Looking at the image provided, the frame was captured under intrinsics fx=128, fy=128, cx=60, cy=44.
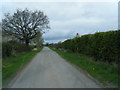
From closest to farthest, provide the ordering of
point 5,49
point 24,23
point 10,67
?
point 10,67 < point 5,49 < point 24,23

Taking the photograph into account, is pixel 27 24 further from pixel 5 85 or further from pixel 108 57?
pixel 5 85

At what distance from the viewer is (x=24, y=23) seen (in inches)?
1307

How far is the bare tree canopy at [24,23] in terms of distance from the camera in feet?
106

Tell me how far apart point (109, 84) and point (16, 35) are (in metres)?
31.1

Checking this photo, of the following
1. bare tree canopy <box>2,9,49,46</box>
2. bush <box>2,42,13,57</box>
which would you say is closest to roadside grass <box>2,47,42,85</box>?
bush <box>2,42,13,57</box>

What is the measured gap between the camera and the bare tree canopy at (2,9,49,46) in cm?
3238

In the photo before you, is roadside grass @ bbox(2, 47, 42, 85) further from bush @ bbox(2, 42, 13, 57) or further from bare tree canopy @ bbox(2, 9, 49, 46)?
bare tree canopy @ bbox(2, 9, 49, 46)

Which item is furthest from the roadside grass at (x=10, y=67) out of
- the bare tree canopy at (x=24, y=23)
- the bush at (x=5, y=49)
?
the bare tree canopy at (x=24, y=23)

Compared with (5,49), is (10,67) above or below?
below

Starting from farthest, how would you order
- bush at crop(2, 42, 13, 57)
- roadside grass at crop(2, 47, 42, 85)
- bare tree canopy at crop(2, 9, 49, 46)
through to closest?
bare tree canopy at crop(2, 9, 49, 46)
bush at crop(2, 42, 13, 57)
roadside grass at crop(2, 47, 42, 85)

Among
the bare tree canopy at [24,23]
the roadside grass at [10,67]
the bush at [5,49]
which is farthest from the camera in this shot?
the bare tree canopy at [24,23]

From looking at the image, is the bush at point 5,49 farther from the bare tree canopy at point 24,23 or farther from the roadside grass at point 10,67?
the bare tree canopy at point 24,23

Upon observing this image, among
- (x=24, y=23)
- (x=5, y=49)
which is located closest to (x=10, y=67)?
(x=5, y=49)

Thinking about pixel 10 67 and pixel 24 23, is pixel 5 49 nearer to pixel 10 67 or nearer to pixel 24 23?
pixel 10 67
